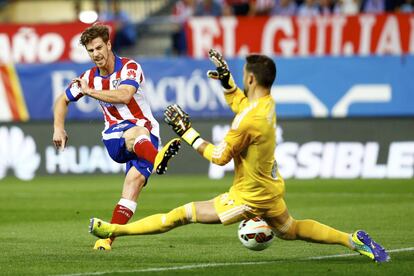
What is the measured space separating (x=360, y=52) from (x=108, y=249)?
14.2m

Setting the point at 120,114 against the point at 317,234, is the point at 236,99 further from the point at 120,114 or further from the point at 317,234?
the point at 120,114

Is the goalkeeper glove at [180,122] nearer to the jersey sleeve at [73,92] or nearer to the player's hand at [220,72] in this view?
the player's hand at [220,72]

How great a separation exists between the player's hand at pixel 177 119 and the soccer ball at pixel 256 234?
1.08 m

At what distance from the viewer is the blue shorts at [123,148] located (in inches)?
446

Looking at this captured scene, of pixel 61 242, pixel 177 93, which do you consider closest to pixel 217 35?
pixel 177 93

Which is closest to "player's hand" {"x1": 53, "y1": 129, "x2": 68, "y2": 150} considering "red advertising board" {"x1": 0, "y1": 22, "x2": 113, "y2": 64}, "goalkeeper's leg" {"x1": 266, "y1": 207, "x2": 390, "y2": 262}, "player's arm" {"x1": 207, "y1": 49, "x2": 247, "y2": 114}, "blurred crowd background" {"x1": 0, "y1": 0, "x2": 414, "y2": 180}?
"player's arm" {"x1": 207, "y1": 49, "x2": 247, "y2": 114}

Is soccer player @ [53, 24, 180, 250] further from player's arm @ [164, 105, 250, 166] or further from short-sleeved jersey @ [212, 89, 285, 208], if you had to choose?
short-sleeved jersey @ [212, 89, 285, 208]

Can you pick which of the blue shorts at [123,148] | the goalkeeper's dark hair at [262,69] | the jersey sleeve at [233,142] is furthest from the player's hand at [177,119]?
the blue shorts at [123,148]

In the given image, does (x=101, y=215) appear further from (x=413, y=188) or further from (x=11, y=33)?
(x=11, y=33)

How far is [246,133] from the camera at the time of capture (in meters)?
9.26

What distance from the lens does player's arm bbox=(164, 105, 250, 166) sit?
9.22 metres

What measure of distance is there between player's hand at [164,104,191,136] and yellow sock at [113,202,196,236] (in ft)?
2.44

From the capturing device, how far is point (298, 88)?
21891 mm

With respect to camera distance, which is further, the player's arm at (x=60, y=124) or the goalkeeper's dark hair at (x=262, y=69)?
the player's arm at (x=60, y=124)
